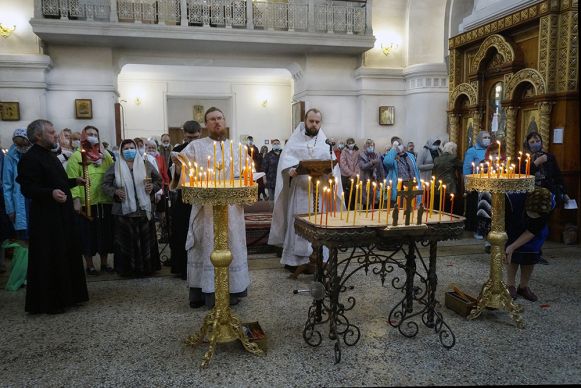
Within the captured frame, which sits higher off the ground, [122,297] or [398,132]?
[398,132]

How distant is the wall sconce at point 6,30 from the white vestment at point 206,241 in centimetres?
856

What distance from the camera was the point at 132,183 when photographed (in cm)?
516

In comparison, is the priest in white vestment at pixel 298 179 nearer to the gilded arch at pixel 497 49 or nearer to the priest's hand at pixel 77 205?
the priest's hand at pixel 77 205

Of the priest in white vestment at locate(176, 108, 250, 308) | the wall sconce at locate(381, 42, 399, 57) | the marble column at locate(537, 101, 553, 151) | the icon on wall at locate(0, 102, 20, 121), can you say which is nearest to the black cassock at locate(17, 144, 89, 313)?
the priest in white vestment at locate(176, 108, 250, 308)

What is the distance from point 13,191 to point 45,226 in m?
1.91

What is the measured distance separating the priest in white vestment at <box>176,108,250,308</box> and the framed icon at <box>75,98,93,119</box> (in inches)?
305

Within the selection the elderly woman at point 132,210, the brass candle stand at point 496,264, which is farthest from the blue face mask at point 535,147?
the elderly woman at point 132,210

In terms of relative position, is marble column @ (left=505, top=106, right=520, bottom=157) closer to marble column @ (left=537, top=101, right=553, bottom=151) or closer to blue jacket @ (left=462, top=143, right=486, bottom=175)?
marble column @ (left=537, top=101, right=553, bottom=151)

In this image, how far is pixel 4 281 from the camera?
17.2 feet

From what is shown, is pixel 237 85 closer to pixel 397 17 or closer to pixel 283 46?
pixel 283 46

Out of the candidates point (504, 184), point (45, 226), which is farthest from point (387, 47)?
point (45, 226)

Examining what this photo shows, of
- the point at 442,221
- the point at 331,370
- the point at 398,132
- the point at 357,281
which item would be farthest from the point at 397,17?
the point at 331,370

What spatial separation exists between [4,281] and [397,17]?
10967 millimetres

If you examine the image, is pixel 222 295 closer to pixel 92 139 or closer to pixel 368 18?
pixel 92 139
